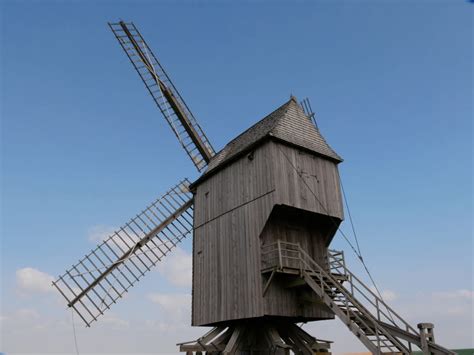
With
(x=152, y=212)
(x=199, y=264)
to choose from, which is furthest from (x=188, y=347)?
(x=152, y=212)

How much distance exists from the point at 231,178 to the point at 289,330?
21.0ft

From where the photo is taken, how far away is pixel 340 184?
17406 millimetres

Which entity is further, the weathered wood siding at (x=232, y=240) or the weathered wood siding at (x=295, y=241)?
the weathered wood siding at (x=232, y=240)

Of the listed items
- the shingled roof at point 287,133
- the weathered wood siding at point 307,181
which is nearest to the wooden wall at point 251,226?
the weathered wood siding at point 307,181

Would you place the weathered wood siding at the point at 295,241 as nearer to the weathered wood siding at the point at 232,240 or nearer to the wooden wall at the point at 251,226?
the wooden wall at the point at 251,226

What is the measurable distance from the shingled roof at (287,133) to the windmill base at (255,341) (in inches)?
259

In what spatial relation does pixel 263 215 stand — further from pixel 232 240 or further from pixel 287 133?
pixel 287 133

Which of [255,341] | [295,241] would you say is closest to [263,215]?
[295,241]

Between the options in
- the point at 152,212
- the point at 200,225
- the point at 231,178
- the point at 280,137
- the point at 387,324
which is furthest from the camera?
the point at 152,212

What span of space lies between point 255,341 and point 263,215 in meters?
5.31

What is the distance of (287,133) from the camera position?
649 inches

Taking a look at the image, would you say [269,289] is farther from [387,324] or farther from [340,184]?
[340,184]

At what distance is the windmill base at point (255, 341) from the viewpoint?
15.9m

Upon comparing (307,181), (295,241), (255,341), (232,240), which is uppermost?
(307,181)
